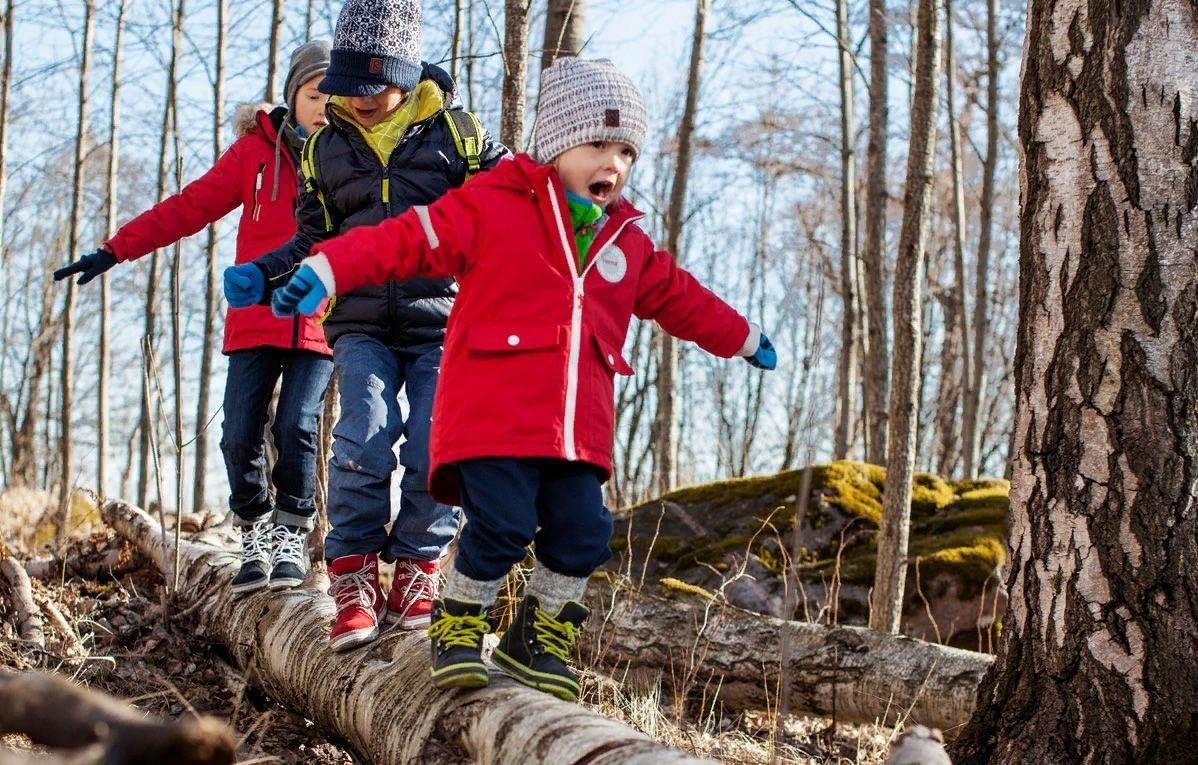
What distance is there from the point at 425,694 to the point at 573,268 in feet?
3.68

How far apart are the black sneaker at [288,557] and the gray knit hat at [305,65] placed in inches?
62.3

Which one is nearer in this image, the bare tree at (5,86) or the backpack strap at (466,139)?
the backpack strap at (466,139)

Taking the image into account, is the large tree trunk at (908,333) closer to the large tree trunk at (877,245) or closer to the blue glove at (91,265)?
the large tree trunk at (877,245)

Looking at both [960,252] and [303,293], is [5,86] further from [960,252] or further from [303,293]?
[960,252]

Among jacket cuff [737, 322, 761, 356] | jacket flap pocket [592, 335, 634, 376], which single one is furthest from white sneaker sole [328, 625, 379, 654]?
jacket cuff [737, 322, 761, 356]

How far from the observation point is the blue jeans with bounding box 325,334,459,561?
3367 millimetres

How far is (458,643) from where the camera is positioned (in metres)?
2.75

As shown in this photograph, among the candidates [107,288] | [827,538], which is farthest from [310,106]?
[107,288]

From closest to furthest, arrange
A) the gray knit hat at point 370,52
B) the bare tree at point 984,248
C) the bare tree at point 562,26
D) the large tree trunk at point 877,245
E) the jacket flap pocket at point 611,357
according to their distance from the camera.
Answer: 1. the jacket flap pocket at point 611,357
2. the gray knit hat at point 370,52
3. the bare tree at point 562,26
4. the large tree trunk at point 877,245
5. the bare tree at point 984,248

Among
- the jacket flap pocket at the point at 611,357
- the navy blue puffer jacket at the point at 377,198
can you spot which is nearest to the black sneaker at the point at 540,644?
the jacket flap pocket at the point at 611,357

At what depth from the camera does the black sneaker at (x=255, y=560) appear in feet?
13.4

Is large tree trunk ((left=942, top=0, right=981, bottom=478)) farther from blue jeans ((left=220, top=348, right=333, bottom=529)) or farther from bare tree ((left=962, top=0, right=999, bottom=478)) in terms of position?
blue jeans ((left=220, top=348, right=333, bottom=529))

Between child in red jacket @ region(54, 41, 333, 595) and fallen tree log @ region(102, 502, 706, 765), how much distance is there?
0.76 ft

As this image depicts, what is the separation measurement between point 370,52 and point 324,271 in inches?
42.9
